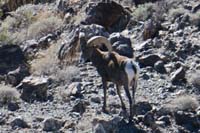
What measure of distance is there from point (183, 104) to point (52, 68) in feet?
14.3

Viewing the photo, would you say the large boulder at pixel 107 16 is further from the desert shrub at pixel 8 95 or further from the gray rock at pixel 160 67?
the desert shrub at pixel 8 95

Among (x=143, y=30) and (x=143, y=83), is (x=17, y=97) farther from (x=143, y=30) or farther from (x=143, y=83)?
(x=143, y=30)

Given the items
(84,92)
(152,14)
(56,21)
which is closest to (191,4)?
(152,14)

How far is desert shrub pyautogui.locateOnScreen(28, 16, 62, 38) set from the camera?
1944 cm

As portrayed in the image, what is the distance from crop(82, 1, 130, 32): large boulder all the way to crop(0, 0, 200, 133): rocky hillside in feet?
0.09

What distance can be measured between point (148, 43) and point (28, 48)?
385 cm


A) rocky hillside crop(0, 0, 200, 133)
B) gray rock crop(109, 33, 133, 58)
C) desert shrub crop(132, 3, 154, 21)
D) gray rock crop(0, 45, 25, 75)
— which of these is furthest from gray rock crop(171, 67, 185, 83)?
gray rock crop(0, 45, 25, 75)

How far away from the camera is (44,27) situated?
64.0 ft

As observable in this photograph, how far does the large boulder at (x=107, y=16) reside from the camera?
18.4 metres

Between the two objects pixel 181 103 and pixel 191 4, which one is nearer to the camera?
pixel 181 103

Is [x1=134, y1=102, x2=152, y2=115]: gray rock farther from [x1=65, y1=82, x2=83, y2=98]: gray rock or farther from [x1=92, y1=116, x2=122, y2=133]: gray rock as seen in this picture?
[x1=65, y1=82, x2=83, y2=98]: gray rock

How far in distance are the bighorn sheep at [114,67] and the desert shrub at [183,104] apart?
85 cm

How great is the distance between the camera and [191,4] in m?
18.7

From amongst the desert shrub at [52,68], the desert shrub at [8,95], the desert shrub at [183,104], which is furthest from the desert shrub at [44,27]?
the desert shrub at [183,104]
